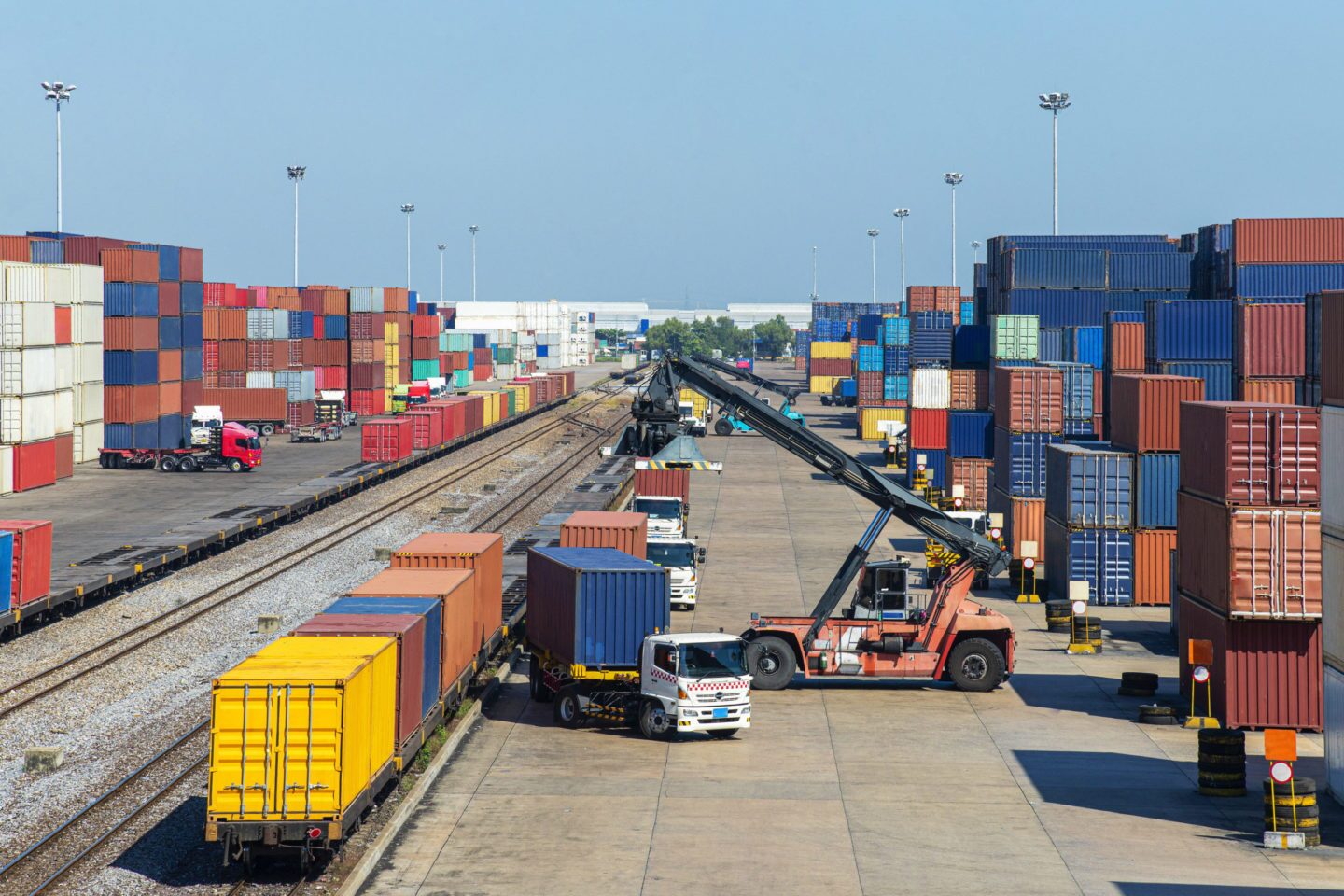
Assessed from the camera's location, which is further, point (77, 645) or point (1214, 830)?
point (77, 645)

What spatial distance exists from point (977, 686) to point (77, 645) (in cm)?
2249

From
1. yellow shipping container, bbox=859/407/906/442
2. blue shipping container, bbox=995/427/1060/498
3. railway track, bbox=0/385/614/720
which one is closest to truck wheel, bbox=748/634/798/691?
railway track, bbox=0/385/614/720

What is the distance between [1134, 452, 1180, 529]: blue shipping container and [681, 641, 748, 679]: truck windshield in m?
21.5

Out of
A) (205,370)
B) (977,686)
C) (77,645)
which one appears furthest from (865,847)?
(205,370)

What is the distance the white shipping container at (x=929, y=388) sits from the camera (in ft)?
270

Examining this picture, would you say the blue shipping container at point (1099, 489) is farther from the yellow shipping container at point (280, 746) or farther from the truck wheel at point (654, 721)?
the yellow shipping container at point (280, 746)

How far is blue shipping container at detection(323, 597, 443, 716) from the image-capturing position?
27.5 metres

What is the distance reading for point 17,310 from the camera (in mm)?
75125

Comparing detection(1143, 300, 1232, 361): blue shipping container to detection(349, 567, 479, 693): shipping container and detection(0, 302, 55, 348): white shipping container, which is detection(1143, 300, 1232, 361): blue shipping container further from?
detection(0, 302, 55, 348): white shipping container

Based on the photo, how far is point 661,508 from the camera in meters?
53.7

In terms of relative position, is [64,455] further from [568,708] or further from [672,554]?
[568,708]

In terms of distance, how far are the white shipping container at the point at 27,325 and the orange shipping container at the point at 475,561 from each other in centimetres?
4540

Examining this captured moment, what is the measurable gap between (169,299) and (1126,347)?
2399 inches

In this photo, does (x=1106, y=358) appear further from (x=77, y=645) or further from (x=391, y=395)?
(x=391, y=395)
